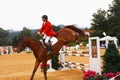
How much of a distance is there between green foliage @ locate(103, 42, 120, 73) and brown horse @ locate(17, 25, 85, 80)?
6.96 feet

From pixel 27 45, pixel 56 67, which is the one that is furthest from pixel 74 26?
pixel 56 67

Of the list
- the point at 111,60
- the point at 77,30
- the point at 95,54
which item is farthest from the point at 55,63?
the point at 111,60

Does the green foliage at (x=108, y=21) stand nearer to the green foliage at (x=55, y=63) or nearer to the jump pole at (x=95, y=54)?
the green foliage at (x=55, y=63)

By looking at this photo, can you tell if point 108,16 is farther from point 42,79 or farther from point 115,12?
point 42,79

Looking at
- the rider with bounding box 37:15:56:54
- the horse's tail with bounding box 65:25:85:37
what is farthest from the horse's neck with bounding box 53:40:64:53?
the horse's tail with bounding box 65:25:85:37

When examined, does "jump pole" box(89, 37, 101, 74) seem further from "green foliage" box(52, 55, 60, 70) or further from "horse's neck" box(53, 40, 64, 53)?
"green foliage" box(52, 55, 60, 70)

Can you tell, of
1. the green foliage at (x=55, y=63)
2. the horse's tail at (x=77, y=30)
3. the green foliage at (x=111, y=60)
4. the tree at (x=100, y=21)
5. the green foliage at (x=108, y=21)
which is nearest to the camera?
the green foliage at (x=111, y=60)

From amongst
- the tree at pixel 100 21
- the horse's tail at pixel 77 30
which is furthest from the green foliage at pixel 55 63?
the tree at pixel 100 21

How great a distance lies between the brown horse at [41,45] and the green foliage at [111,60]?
212cm

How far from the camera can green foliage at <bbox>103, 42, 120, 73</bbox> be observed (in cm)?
1038

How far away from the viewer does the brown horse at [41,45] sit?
11.6m

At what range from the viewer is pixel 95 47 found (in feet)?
40.0

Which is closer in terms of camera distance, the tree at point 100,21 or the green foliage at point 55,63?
the green foliage at point 55,63

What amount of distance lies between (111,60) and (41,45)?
254 centimetres
